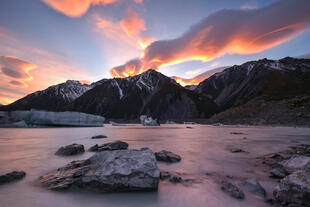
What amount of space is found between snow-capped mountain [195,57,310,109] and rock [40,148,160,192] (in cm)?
8367

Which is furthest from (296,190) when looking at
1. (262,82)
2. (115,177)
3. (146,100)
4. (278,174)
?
(262,82)

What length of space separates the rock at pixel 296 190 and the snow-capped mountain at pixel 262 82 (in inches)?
3250

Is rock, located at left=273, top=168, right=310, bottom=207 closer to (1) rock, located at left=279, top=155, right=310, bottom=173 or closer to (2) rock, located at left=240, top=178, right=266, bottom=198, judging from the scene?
(2) rock, located at left=240, top=178, right=266, bottom=198

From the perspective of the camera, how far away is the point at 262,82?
116m

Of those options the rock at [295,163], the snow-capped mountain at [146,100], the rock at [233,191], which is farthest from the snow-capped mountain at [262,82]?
the rock at [233,191]

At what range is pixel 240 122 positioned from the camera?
140 ft

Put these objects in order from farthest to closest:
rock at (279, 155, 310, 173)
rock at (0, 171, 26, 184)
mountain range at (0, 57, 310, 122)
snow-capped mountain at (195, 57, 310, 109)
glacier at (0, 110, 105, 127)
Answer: mountain range at (0, 57, 310, 122) → snow-capped mountain at (195, 57, 310, 109) → glacier at (0, 110, 105, 127) → rock at (279, 155, 310, 173) → rock at (0, 171, 26, 184)

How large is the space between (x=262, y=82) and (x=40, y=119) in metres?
140

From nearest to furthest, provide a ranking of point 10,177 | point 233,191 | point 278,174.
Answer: point 233,191 → point 10,177 → point 278,174

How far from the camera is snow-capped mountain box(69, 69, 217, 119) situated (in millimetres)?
110250

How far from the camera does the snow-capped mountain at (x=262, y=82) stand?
98331 millimetres

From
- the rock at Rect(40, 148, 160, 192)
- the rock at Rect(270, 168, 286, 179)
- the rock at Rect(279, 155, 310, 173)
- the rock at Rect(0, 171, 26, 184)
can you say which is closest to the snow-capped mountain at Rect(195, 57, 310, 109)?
the rock at Rect(279, 155, 310, 173)

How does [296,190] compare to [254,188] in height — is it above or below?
above

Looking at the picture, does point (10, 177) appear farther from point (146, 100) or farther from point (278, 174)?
point (146, 100)
